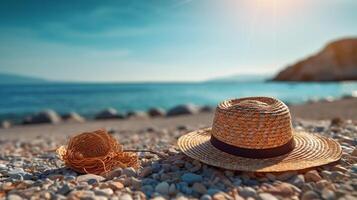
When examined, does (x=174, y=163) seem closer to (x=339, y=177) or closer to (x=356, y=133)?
(x=339, y=177)

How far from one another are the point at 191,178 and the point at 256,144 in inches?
31.4

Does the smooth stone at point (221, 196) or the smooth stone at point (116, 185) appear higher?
the smooth stone at point (116, 185)

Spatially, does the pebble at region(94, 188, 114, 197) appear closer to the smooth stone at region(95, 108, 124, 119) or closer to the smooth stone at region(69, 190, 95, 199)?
the smooth stone at region(69, 190, 95, 199)

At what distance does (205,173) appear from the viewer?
11.1 ft

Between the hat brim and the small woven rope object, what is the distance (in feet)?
2.63

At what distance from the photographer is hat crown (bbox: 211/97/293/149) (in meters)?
3.32

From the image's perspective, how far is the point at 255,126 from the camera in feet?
10.9

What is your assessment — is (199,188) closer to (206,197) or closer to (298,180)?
(206,197)

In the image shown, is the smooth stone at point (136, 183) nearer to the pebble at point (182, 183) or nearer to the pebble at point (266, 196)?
the pebble at point (182, 183)

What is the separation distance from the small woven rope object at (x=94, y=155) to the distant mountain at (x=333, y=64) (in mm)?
100066

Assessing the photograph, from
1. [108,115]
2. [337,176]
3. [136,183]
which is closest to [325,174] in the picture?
[337,176]

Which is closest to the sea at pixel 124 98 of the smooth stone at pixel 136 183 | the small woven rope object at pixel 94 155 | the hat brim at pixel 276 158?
the small woven rope object at pixel 94 155

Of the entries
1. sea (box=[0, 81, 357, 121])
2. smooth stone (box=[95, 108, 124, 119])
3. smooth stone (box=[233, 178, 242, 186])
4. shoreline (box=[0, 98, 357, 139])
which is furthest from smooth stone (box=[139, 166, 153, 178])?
sea (box=[0, 81, 357, 121])

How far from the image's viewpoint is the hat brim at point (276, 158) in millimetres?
A: 3189
